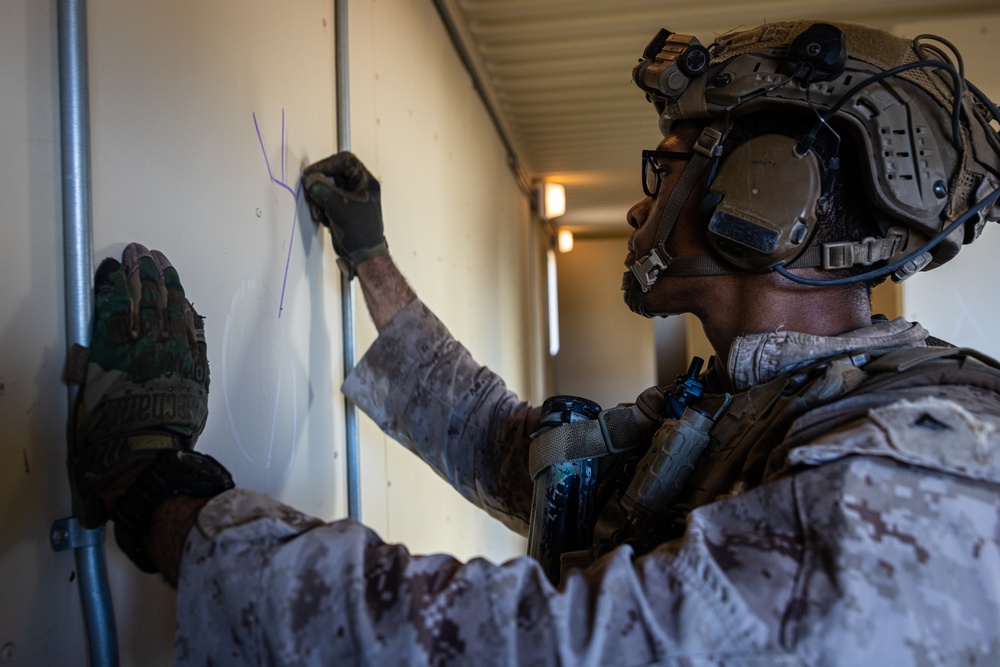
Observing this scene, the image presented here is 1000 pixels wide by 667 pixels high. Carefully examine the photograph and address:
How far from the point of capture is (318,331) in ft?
4.75

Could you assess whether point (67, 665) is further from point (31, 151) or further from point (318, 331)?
point (318, 331)

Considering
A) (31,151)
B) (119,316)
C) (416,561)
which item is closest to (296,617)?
(416,561)

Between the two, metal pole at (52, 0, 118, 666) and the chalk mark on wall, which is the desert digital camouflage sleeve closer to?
the chalk mark on wall

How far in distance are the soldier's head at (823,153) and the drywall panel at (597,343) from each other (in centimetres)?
727

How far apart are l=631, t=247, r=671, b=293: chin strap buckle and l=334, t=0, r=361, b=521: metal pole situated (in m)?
0.67

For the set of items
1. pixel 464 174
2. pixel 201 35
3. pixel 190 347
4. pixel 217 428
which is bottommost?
pixel 217 428

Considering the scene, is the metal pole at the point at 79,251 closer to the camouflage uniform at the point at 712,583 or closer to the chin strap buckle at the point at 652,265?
the camouflage uniform at the point at 712,583

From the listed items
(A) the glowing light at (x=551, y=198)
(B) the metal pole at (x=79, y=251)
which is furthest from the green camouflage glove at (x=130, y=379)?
(A) the glowing light at (x=551, y=198)

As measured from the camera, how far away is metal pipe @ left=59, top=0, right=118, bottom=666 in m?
0.76

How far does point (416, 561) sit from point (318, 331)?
31.2 inches

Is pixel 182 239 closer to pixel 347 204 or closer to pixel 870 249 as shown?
pixel 347 204

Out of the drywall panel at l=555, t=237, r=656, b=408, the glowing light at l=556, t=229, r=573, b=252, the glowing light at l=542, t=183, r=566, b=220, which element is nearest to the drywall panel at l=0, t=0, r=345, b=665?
the glowing light at l=542, t=183, r=566, b=220

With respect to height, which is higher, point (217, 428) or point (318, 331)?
point (318, 331)

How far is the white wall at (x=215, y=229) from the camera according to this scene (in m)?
0.72
